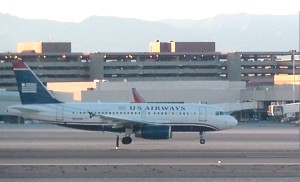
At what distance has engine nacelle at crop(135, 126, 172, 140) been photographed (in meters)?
57.2

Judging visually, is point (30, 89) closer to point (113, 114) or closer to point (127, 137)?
point (113, 114)

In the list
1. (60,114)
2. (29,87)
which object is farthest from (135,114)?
(29,87)

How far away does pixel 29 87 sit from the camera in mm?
62031

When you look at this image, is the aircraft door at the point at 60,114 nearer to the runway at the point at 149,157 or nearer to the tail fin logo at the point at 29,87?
the runway at the point at 149,157

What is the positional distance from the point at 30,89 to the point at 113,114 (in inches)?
229

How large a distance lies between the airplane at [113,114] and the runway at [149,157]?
45.0 inches

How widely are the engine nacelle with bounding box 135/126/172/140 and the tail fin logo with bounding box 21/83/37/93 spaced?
27.6 ft

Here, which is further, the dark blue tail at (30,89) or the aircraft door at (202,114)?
the dark blue tail at (30,89)

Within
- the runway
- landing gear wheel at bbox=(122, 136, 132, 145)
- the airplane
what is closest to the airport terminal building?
the runway

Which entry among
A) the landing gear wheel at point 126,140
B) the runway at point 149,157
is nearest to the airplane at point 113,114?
the landing gear wheel at point 126,140

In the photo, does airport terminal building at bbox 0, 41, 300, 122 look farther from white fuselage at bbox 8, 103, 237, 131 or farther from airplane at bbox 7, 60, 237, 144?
white fuselage at bbox 8, 103, 237, 131

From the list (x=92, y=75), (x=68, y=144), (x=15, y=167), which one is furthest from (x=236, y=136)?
(x=92, y=75)

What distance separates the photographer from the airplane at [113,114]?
60031 millimetres

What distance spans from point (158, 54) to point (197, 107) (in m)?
96.6
